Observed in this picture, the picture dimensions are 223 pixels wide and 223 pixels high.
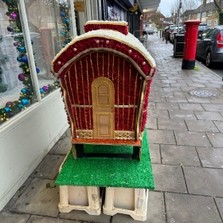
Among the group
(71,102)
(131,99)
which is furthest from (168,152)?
(71,102)

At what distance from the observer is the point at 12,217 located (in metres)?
2.03

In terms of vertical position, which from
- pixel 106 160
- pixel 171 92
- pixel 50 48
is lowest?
pixel 171 92

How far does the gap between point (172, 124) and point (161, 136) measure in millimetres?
494

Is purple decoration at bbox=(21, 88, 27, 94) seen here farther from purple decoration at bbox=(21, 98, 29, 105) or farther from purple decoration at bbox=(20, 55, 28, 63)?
purple decoration at bbox=(20, 55, 28, 63)

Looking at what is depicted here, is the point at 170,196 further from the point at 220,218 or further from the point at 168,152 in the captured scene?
the point at 168,152

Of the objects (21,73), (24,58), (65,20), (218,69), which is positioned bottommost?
(218,69)

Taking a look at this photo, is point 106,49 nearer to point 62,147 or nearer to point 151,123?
point 62,147

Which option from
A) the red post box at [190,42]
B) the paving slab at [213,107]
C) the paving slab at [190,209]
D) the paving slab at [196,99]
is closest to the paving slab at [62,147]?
the paving slab at [190,209]

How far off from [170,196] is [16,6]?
2.58m

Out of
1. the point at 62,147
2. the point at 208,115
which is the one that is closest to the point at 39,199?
the point at 62,147

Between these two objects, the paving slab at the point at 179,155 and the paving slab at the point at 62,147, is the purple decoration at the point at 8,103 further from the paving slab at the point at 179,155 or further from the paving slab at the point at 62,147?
the paving slab at the point at 179,155

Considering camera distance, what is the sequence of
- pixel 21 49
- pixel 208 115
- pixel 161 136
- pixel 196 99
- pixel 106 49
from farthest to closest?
pixel 196 99
pixel 208 115
pixel 161 136
pixel 21 49
pixel 106 49

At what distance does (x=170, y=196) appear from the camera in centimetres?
221

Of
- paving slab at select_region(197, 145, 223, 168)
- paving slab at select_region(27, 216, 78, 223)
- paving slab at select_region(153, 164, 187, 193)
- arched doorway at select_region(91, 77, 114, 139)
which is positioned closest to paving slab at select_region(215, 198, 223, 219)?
paving slab at select_region(153, 164, 187, 193)
